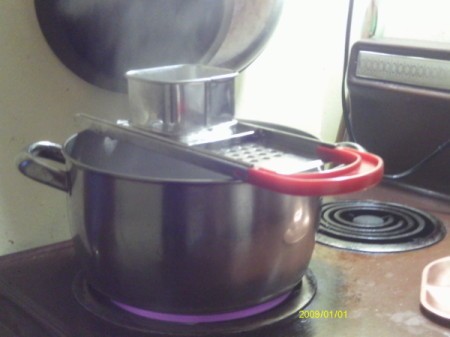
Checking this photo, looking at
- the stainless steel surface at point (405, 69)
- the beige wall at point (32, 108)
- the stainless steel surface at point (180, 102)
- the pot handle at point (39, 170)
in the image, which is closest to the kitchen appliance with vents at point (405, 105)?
the stainless steel surface at point (405, 69)

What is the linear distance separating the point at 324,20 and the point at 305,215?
1.84 feet

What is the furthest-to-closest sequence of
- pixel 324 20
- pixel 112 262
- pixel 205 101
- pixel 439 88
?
pixel 324 20, pixel 439 88, pixel 205 101, pixel 112 262

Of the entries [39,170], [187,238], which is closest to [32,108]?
[39,170]

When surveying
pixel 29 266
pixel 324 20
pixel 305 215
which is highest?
pixel 324 20

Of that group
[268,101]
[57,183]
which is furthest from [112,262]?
[268,101]

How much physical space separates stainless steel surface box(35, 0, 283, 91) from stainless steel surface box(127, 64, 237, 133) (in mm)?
89

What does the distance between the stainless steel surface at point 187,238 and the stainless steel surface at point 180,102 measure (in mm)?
115

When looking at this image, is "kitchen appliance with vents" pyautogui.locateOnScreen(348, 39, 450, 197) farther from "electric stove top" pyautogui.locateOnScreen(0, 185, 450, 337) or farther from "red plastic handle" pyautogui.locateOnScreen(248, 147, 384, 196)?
"red plastic handle" pyautogui.locateOnScreen(248, 147, 384, 196)

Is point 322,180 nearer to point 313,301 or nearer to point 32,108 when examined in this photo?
point 313,301

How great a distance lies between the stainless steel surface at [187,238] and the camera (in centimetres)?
49

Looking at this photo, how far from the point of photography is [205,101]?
633 mm

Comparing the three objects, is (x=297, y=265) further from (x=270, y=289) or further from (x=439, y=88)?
(x=439, y=88)

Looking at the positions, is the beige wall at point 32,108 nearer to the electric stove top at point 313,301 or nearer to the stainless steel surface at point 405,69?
the electric stove top at point 313,301

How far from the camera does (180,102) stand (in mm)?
619
